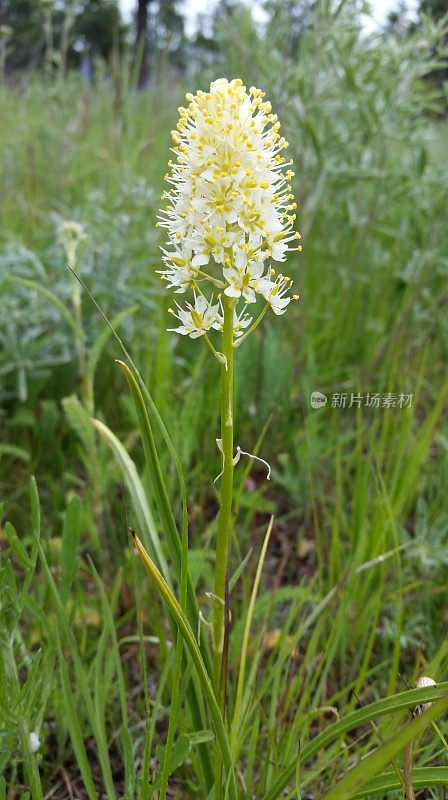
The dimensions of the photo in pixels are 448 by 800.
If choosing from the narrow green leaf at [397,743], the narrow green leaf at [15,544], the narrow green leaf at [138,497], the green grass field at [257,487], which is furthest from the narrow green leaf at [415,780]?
the narrow green leaf at [15,544]

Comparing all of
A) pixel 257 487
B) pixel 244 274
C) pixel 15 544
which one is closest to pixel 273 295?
pixel 244 274

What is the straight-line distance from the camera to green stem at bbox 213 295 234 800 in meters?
0.94

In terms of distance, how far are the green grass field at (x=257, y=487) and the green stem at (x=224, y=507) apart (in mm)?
36

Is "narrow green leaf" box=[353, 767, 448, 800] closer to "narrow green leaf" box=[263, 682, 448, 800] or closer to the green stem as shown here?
"narrow green leaf" box=[263, 682, 448, 800]

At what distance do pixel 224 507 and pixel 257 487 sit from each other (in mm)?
1338

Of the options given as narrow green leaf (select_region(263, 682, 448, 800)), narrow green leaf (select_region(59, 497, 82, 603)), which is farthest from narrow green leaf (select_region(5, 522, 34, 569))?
narrow green leaf (select_region(263, 682, 448, 800))

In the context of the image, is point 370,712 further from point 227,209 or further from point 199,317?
point 227,209

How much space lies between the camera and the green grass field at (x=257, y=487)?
1.10m

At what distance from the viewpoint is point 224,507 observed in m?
0.97

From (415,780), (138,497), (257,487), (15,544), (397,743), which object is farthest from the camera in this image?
(257,487)

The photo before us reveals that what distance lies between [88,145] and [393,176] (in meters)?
2.54

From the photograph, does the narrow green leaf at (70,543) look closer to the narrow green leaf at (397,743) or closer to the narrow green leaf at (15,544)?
the narrow green leaf at (15,544)

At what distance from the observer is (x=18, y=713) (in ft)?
3.30

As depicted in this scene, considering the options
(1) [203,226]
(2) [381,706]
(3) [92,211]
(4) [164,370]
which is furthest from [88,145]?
(2) [381,706]
